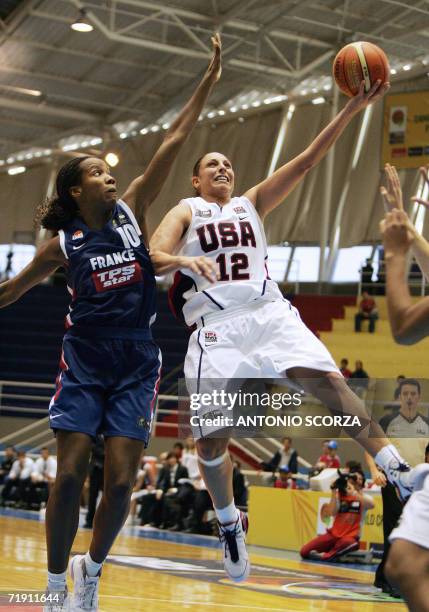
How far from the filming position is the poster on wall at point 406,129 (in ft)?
77.3

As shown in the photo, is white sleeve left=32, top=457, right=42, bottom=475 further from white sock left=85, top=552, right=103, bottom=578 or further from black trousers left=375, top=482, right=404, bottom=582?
white sock left=85, top=552, right=103, bottom=578

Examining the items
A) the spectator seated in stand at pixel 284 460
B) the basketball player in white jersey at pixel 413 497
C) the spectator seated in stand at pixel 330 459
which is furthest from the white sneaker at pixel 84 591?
the spectator seated in stand at pixel 284 460

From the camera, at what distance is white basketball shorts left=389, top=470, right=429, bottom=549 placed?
3.82m

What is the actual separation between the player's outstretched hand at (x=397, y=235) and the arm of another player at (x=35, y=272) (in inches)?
84.9

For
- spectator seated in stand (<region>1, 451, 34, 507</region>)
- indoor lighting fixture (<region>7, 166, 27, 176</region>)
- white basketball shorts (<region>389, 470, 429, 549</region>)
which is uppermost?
indoor lighting fixture (<region>7, 166, 27, 176</region>)

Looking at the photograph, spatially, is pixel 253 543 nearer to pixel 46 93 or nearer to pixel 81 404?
pixel 81 404

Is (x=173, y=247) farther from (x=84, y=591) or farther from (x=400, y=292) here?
(x=400, y=292)

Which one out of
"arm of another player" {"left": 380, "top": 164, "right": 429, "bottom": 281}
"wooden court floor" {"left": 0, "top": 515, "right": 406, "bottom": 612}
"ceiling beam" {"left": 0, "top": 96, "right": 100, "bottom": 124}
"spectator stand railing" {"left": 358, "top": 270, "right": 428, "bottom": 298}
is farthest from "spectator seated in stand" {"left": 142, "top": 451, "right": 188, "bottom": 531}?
"ceiling beam" {"left": 0, "top": 96, "right": 100, "bottom": 124}

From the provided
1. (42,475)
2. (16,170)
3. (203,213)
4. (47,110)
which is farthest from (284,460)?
(16,170)

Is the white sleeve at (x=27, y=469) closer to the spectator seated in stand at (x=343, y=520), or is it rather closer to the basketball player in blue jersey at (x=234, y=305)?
the spectator seated in stand at (x=343, y=520)

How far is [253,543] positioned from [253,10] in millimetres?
14403

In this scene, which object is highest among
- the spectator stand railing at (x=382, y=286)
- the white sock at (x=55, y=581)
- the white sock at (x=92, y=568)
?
the spectator stand railing at (x=382, y=286)

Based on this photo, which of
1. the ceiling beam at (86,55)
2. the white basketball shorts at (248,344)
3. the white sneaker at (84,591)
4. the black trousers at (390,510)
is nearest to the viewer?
the white sneaker at (84,591)

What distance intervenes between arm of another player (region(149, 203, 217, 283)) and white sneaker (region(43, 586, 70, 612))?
1.77 m
